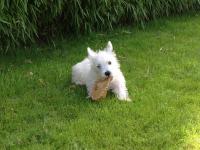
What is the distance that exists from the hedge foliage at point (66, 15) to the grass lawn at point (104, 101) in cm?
22

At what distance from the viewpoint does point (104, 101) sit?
21.3 feet

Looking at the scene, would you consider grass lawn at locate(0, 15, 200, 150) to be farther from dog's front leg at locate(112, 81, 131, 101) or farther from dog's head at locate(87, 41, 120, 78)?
dog's head at locate(87, 41, 120, 78)

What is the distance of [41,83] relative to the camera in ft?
23.6

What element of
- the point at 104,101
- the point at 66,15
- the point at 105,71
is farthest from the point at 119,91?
the point at 66,15

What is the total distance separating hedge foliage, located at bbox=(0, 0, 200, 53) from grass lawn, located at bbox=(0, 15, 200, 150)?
219 millimetres

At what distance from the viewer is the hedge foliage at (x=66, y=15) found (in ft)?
25.8

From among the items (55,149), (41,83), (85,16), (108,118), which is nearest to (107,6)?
(85,16)

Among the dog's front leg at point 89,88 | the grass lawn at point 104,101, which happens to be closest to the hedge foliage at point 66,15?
the grass lawn at point 104,101

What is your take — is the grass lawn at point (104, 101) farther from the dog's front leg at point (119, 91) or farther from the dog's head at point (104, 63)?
the dog's head at point (104, 63)

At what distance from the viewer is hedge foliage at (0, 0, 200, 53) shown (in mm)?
7867

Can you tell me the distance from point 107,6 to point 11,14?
185 cm

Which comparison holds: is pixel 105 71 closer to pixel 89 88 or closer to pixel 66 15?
pixel 89 88

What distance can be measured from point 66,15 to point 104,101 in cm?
268

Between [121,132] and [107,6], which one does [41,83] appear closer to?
[121,132]
